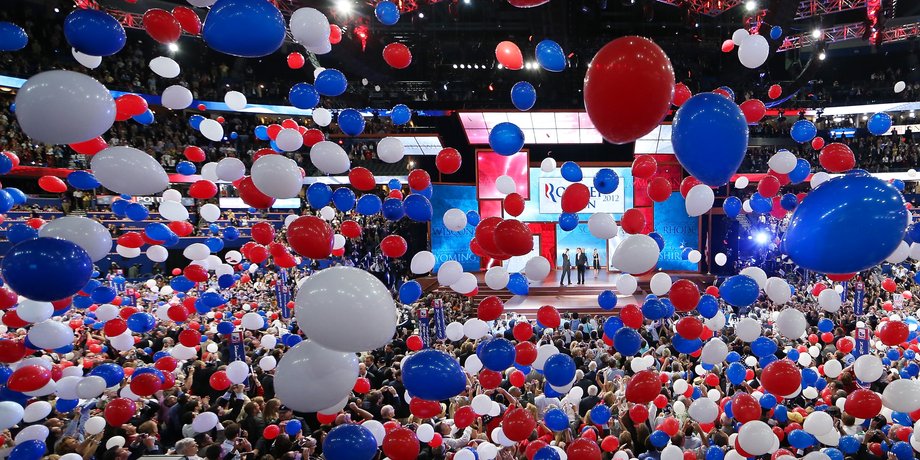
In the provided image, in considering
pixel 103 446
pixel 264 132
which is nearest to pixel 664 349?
pixel 264 132

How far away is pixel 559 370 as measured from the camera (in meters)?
3.13

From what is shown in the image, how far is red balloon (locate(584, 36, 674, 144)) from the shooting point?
7.14ft

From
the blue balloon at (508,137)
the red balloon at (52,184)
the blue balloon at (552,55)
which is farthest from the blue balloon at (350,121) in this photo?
the red balloon at (52,184)

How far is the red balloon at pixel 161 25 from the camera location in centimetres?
266

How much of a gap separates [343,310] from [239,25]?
4.40ft

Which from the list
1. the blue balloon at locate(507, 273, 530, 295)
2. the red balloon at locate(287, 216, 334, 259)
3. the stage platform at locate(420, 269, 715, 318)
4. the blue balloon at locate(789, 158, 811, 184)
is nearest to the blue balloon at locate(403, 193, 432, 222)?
the blue balloon at locate(507, 273, 530, 295)

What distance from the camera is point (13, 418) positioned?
2.72 meters

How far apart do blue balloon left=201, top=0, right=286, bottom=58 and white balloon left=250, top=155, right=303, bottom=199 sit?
26.4 inches

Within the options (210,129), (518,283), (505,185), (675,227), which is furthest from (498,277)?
(675,227)

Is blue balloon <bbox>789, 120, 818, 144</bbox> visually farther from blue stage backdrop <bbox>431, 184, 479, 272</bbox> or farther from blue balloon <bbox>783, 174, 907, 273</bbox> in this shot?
blue stage backdrop <bbox>431, 184, 479, 272</bbox>

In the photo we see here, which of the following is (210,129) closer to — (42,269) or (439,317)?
(42,269)

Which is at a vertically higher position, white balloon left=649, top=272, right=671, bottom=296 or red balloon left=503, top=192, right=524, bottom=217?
red balloon left=503, top=192, right=524, bottom=217

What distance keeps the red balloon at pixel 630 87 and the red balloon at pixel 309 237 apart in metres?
1.50

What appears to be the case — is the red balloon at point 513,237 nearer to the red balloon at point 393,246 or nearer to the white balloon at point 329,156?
the red balloon at point 393,246
